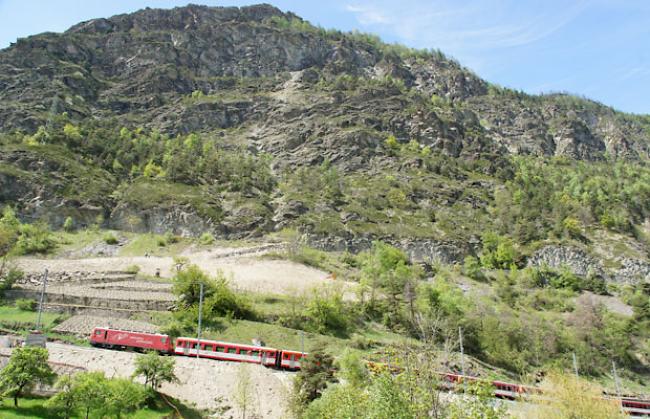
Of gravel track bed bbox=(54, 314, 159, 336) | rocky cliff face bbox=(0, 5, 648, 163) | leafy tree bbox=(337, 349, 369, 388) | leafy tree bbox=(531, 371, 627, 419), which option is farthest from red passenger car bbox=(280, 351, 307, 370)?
rocky cliff face bbox=(0, 5, 648, 163)

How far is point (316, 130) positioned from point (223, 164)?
34.6 metres

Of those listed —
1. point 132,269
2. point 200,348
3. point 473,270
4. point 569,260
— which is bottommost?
point 200,348

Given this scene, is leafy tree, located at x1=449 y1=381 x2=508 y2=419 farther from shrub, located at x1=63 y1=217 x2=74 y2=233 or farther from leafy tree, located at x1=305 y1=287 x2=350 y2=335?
shrub, located at x1=63 y1=217 x2=74 y2=233

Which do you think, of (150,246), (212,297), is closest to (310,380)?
(212,297)

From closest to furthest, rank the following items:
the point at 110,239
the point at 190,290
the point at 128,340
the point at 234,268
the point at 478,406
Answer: the point at 478,406, the point at 128,340, the point at 190,290, the point at 234,268, the point at 110,239

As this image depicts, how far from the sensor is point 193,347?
3934cm

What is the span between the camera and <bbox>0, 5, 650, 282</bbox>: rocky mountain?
97.9 m

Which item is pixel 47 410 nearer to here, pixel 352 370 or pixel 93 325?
pixel 352 370

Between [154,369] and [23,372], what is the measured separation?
7214 millimetres

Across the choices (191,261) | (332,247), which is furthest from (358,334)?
(332,247)

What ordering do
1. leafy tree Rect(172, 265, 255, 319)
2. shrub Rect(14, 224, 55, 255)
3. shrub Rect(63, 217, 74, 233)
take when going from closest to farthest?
1. leafy tree Rect(172, 265, 255, 319)
2. shrub Rect(14, 224, 55, 255)
3. shrub Rect(63, 217, 74, 233)

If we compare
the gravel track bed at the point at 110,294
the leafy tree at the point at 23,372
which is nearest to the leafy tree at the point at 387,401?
the leafy tree at the point at 23,372

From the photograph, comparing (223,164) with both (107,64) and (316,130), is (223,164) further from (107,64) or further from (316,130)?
(107,64)

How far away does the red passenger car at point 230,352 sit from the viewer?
38.5 m
